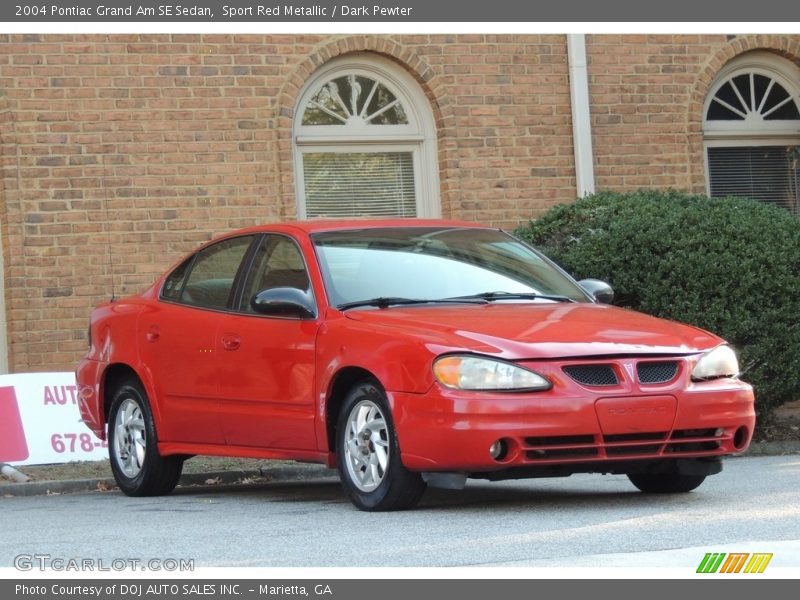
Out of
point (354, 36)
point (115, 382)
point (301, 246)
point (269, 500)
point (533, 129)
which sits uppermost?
point (354, 36)

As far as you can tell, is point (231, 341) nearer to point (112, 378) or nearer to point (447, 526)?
point (112, 378)

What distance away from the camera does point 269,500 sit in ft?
31.9

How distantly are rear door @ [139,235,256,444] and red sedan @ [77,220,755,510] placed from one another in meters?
0.01

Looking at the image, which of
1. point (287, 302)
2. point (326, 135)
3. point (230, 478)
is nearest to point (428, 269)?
point (287, 302)

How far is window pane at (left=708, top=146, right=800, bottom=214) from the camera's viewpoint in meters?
16.7

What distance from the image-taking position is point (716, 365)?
8.18m

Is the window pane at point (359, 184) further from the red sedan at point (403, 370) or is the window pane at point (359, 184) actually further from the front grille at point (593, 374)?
the front grille at point (593, 374)

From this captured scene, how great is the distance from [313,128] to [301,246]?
637cm

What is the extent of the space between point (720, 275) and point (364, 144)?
459cm

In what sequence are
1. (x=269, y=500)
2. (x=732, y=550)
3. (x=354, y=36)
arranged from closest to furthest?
(x=732, y=550)
(x=269, y=500)
(x=354, y=36)

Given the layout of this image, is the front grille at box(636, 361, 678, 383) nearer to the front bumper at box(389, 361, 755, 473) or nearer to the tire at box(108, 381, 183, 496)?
the front bumper at box(389, 361, 755, 473)
